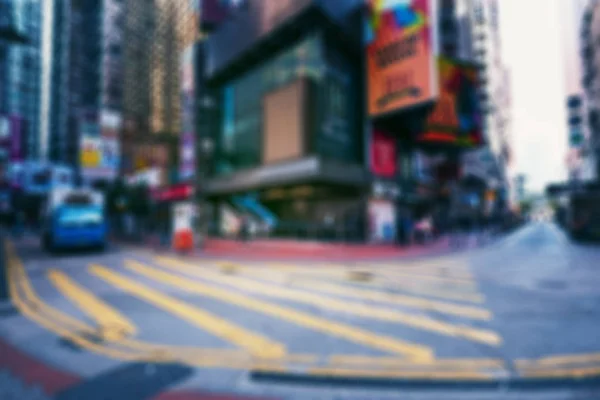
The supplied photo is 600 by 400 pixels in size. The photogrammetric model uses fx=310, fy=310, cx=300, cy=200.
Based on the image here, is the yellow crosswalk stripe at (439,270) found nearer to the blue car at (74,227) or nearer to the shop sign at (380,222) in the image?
the shop sign at (380,222)

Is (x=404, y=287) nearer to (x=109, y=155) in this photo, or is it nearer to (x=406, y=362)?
(x=406, y=362)

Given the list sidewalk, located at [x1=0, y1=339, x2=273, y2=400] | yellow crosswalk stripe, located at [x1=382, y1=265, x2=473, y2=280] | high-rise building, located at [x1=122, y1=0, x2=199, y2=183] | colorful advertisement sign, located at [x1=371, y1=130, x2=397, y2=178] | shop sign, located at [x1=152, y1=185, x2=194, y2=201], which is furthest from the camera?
high-rise building, located at [x1=122, y1=0, x2=199, y2=183]

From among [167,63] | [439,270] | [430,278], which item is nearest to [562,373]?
[430,278]

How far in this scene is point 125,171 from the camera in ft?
179

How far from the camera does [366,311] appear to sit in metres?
5.72

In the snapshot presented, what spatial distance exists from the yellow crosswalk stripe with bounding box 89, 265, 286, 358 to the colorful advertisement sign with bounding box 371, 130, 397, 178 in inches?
759

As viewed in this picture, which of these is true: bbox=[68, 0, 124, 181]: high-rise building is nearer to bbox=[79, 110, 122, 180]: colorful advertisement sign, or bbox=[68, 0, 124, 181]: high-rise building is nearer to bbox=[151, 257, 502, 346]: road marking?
bbox=[79, 110, 122, 180]: colorful advertisement sign

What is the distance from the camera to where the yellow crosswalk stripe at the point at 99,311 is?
15.3 ft

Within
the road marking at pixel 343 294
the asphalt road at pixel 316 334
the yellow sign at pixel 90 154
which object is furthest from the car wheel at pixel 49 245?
the yellow sign at pixel 90 154

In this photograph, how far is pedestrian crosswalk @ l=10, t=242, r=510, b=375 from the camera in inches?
150

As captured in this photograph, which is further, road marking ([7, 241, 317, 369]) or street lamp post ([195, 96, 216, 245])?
street lamp post ([195, 96, 216, 245])

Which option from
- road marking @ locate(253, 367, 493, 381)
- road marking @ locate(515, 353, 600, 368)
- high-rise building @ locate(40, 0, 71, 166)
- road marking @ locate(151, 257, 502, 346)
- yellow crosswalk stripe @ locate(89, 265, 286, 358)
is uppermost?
high-rise building @ locate(40, 0, 71, 166)

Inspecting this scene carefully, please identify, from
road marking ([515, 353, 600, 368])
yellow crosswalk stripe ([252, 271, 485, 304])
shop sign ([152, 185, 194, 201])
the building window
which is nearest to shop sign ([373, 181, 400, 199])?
the building window

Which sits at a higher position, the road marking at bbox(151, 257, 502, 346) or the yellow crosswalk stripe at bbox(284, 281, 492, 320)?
the road marking at bbox(151, 257, 502, 346)
